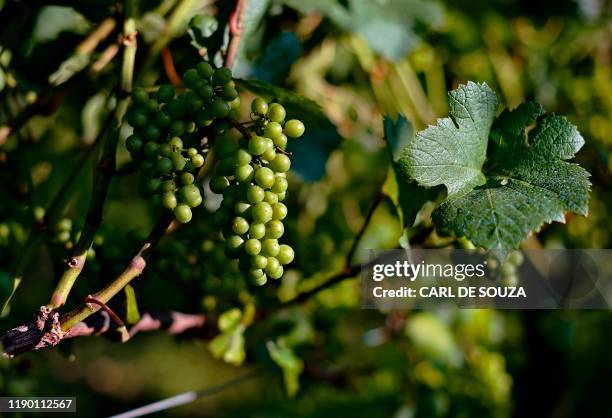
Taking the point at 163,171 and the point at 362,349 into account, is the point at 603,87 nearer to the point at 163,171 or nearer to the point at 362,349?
the point at 362,349

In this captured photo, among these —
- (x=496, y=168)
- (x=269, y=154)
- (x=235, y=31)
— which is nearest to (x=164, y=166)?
(x=269, y=154)

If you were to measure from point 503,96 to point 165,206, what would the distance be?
1385 mm

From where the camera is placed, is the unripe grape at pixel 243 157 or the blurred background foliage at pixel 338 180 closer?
the unripe grape at pixel 243 157

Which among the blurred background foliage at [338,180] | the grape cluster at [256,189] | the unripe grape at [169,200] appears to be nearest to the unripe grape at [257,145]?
the grape cluster at [256,189]

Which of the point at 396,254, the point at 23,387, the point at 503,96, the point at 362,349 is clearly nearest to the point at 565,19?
the point at 503,96

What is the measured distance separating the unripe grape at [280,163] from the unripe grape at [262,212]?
0.04 meters

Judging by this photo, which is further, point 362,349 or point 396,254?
point 362,349

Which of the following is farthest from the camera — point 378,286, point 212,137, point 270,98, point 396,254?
point 378,286

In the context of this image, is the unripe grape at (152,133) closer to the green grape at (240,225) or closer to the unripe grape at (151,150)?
the unripe grape at (151,150)

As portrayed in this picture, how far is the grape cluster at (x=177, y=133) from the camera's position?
728 mm

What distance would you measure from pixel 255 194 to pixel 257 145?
2.1 inches

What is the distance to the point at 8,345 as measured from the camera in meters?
0.66

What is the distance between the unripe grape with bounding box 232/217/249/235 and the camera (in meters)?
0.75

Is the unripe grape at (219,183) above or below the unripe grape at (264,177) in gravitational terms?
below
